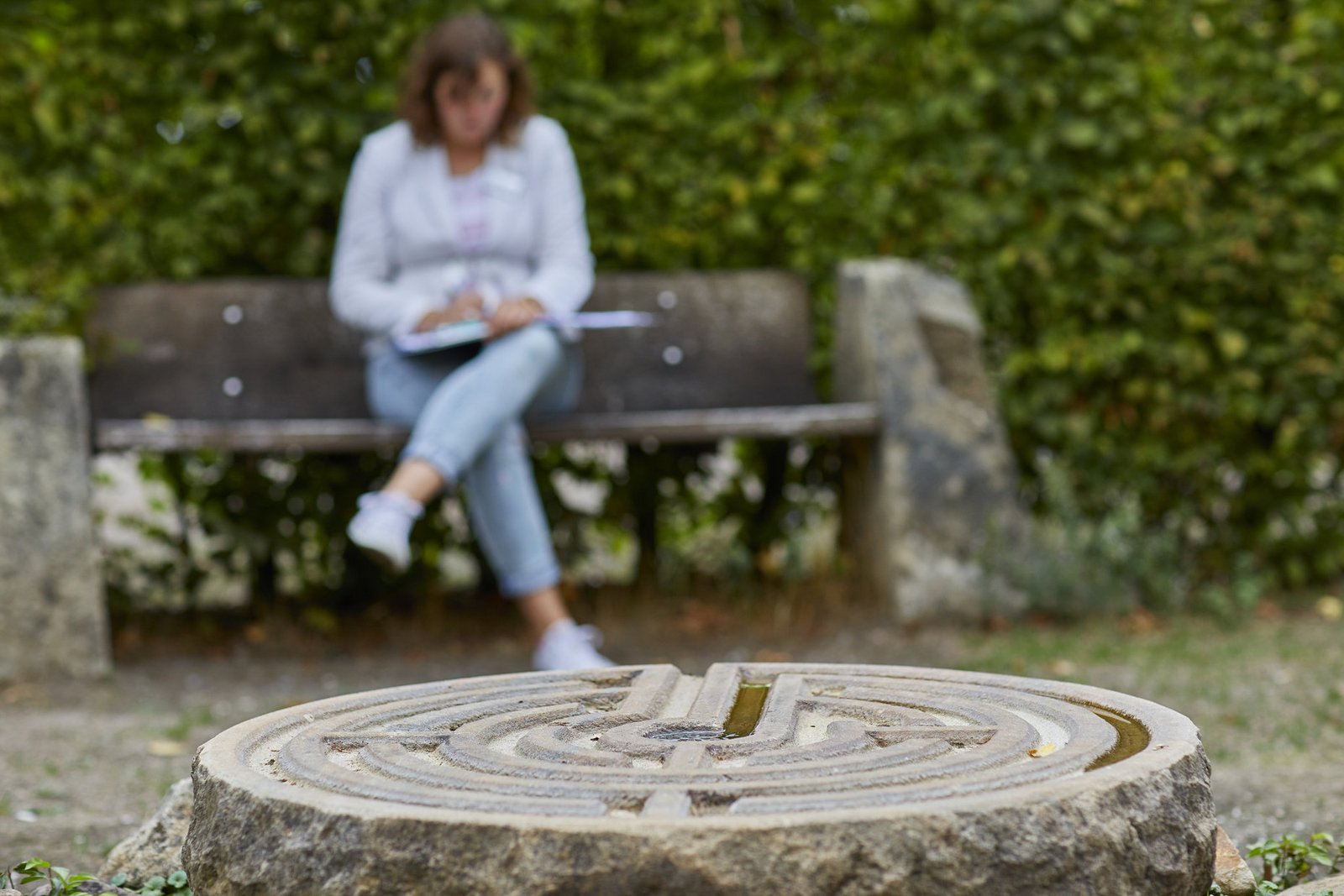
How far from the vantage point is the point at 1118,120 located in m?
4.86

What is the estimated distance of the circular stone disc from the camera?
1537mm

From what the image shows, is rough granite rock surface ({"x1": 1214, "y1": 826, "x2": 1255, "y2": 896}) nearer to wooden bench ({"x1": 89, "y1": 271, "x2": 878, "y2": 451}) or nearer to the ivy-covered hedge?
wooden bench ({"x1": 89, "y1": 271, "x2": 878, "y2": 451})

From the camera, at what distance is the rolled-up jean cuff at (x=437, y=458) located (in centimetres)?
384

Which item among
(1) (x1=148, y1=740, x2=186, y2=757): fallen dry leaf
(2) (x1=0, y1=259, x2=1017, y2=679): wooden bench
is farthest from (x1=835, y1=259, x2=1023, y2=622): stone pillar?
(1) (x1=148, y1=740, x2=186, y2=757): fallen dry leaf

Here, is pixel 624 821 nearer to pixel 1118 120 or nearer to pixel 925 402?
pixel 925 402

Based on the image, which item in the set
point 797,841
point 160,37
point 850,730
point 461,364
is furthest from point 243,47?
point 797,841

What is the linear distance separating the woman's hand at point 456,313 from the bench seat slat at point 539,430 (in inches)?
11.7

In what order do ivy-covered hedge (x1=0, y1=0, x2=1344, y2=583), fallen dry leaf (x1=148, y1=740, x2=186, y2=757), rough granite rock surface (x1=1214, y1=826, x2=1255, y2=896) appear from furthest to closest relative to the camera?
ivy-covered hedge (x1=0, y1=0, x2=1344, y2=583) < fallen dry leaf (x1=148, y1=740, x2=186, y2=757) < rough granite rock surface (x1=1214, y1=826, x2=1255, y2=896)

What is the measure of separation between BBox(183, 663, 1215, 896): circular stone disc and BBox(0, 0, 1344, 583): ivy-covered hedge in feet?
9.86

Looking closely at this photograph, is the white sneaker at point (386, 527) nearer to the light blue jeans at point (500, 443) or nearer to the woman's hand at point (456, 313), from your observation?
the light blue jeans at point (500, 443)

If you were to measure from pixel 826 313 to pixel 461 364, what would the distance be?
4.60ft

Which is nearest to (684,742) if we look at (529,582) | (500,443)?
(529,582)

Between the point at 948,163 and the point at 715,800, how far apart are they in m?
3.65

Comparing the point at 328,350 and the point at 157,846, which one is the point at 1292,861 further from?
the point at 328,350
